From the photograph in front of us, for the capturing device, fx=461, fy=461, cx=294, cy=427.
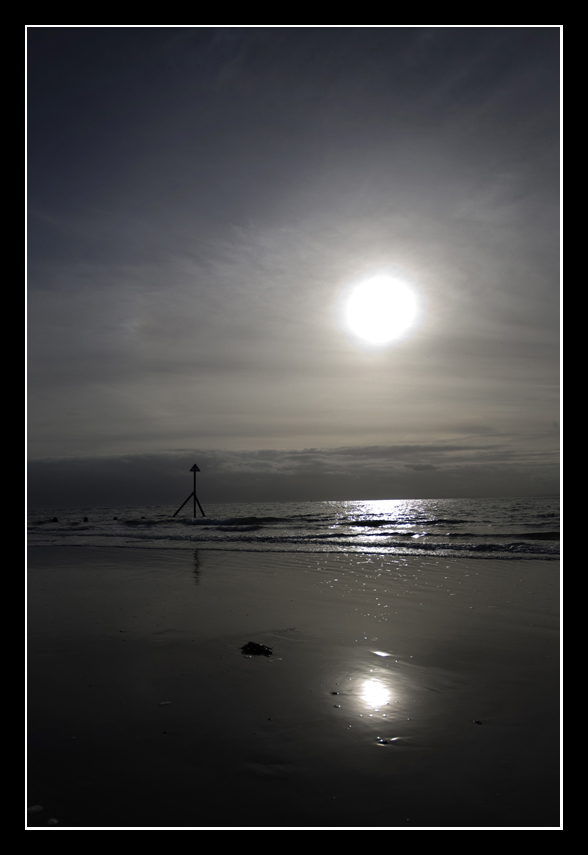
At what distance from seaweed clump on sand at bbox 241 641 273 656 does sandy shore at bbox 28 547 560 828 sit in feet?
0.48

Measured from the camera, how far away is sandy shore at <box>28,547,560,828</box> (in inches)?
124

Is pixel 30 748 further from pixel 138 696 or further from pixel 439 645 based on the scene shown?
pixel 439 645

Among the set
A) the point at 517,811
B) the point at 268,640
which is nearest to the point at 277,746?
the point at 517,811

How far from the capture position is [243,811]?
3051 mm

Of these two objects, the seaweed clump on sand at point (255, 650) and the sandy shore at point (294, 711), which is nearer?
the sandy shore at point (294, 711)

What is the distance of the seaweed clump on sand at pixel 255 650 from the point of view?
6191 mm

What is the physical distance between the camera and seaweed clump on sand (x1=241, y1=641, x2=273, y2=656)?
6.19 metres

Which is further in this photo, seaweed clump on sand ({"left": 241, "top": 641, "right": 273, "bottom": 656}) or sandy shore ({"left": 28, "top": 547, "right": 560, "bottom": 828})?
seaweed clump on sand ({"left": 241, "top": 641, "right": 273, "bottom": 656})

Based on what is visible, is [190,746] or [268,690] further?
[268,690]

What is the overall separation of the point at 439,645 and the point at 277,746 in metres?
3.61

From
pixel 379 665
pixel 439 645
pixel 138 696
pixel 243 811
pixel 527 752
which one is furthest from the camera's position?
pixel 439 645

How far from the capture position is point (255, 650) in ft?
20.5

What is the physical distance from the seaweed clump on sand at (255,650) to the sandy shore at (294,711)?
145 millimetres
